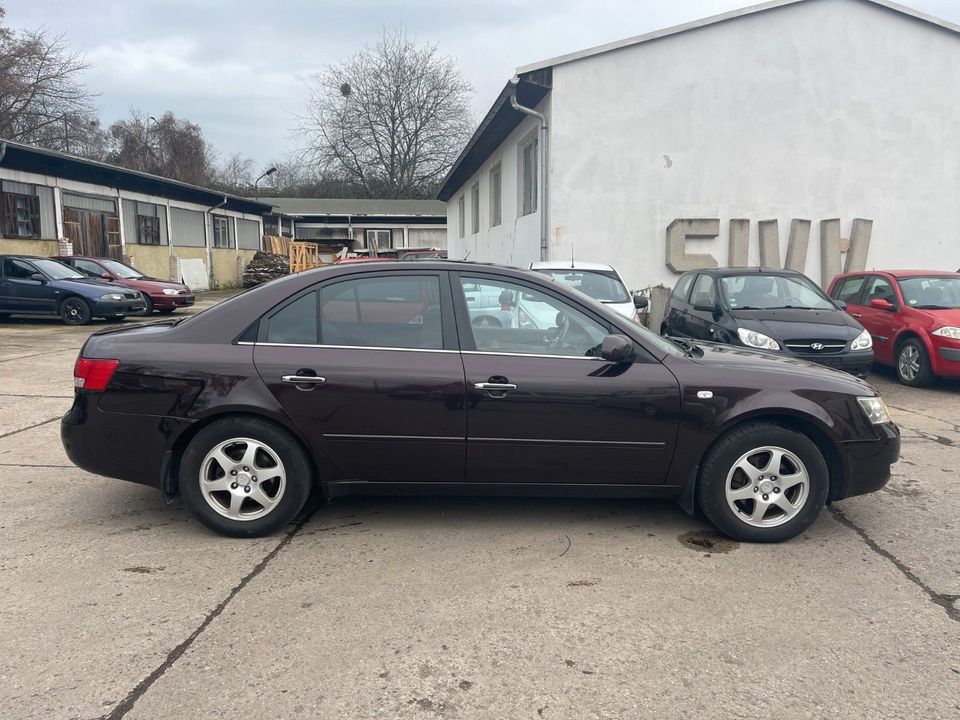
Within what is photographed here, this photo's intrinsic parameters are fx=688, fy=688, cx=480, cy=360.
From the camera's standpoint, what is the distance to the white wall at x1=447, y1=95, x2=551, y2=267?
14.8 meters

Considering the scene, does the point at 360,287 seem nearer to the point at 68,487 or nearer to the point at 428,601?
the point at 428,601

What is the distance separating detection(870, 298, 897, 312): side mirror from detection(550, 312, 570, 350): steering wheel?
714cm

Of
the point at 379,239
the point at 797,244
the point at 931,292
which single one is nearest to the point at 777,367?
the point at 931,292

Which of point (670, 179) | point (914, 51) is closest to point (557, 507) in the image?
point (670, 179)

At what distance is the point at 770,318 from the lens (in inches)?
313

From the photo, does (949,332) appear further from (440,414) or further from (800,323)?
(440,414)

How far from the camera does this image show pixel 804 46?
13852 mm

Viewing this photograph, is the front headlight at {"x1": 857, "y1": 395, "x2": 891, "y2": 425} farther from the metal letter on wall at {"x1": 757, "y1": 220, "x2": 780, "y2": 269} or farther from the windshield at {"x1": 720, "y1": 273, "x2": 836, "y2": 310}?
the metal letter on wall at {"x1": 757, "y1": 220, "x2": 780, "y2": 269}

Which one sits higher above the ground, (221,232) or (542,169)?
(221,232)

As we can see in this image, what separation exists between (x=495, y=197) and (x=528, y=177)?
4.37m

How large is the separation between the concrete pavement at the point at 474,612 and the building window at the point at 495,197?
16076 millimetres

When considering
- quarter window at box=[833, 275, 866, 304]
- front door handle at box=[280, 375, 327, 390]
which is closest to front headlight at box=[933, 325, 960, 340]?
quarter window at box=[833, 275, 866, 304]

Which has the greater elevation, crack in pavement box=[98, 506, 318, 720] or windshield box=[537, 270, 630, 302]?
windshield box=[537, 270, 630, 302]

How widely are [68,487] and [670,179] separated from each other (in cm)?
1218
